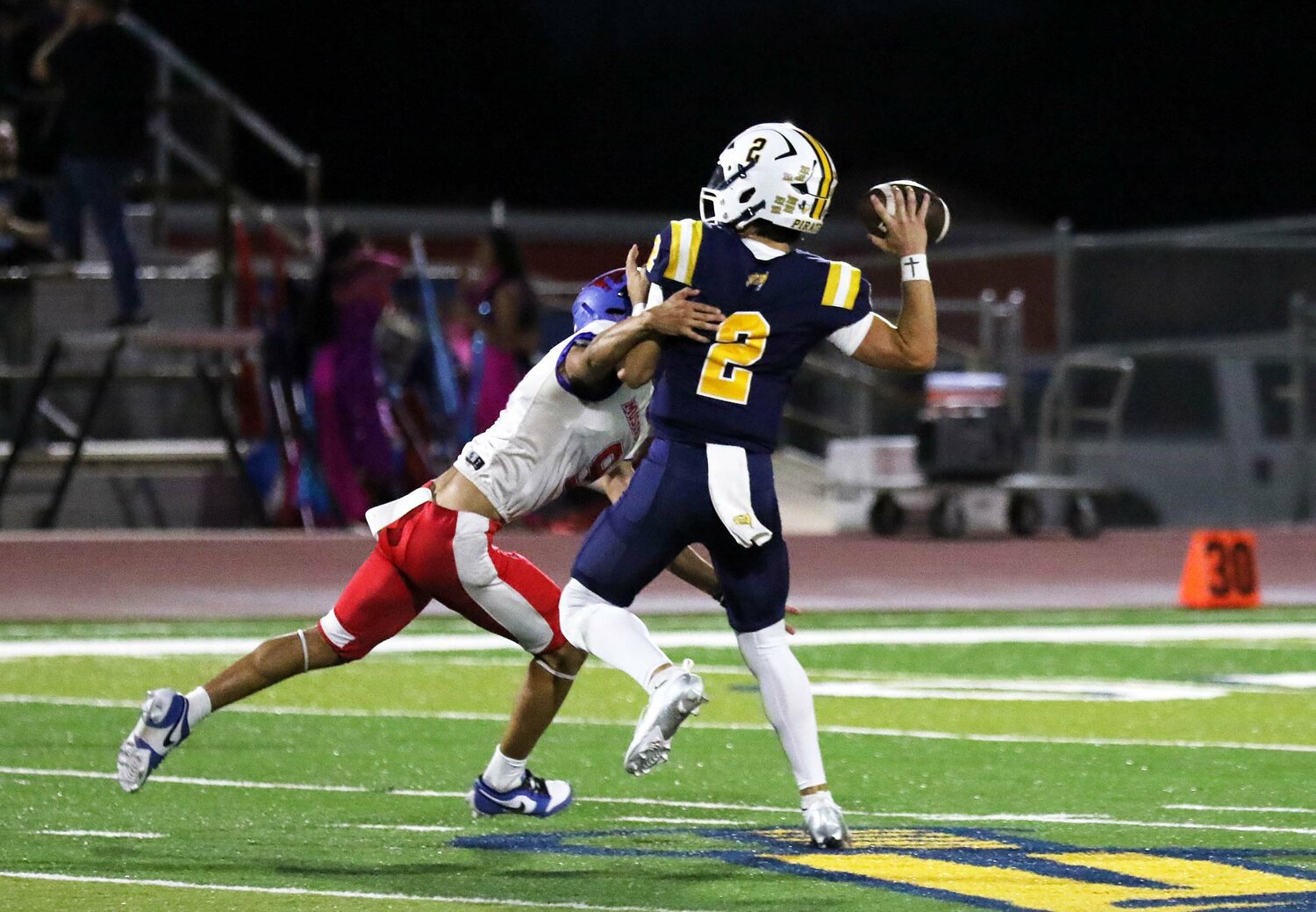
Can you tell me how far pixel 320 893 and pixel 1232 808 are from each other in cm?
296

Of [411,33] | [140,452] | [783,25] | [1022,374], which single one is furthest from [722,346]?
[783,25]

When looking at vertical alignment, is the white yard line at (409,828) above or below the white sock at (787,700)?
below

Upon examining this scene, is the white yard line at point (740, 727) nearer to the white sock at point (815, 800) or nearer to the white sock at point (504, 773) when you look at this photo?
the white sock at point (504, 773)

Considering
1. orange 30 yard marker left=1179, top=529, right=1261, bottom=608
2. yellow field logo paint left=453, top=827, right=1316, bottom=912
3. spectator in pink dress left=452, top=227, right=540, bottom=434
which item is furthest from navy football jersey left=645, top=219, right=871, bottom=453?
spectator in pink dress left=452, top=227, right=540, bottom=434

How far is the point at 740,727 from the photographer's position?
1029 centimetres

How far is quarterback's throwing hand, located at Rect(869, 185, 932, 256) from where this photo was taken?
7.07 metres

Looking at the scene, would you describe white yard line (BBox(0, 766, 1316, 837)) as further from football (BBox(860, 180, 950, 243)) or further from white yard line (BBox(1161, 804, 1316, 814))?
football (BBox(860, 180, 950, 243))

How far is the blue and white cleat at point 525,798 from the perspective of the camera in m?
7.50

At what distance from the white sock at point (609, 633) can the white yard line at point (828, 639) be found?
6484 millimetres

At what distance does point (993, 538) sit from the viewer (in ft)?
70.1

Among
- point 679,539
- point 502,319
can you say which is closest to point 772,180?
point 679,539

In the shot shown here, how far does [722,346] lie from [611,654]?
850 millimetres

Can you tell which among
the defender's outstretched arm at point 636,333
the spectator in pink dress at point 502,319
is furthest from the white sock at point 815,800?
the spectator in pink dress at point 502,319

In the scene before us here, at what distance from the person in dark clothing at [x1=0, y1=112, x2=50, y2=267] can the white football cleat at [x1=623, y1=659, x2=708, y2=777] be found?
13508 millimetres
